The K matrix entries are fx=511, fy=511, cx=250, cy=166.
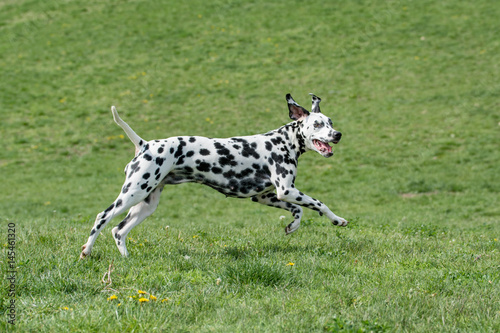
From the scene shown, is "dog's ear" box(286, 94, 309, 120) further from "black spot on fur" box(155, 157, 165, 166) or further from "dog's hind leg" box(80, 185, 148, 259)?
"dog's hind leg" box(80, 185, 148, 259)

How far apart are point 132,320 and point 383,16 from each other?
26047 mm

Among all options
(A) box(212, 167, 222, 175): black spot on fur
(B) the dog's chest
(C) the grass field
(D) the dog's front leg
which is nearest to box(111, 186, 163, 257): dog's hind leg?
(C) the grass field

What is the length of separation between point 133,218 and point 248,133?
12.9m

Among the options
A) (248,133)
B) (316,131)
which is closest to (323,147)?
(316,131)

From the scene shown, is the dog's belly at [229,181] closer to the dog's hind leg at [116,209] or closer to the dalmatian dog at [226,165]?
the dalmatian dog at [226,165]

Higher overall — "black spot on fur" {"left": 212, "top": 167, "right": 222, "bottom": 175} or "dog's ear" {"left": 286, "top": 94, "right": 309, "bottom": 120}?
"dog's ear" {"left": 286, "top": 94, "right": 309, "bottom": 120}

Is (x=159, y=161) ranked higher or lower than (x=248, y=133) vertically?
higher

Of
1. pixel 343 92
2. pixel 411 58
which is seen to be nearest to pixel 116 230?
pixel 343 92

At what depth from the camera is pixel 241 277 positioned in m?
5.16

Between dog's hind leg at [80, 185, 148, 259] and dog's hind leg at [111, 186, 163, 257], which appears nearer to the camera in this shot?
dog's hind leg at [80, 185, 148, 259]

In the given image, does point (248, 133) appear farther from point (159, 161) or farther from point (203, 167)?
point (159, 161)

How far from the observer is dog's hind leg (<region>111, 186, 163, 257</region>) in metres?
6.39

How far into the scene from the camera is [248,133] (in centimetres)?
1931

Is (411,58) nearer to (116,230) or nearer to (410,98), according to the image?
(410,98)
